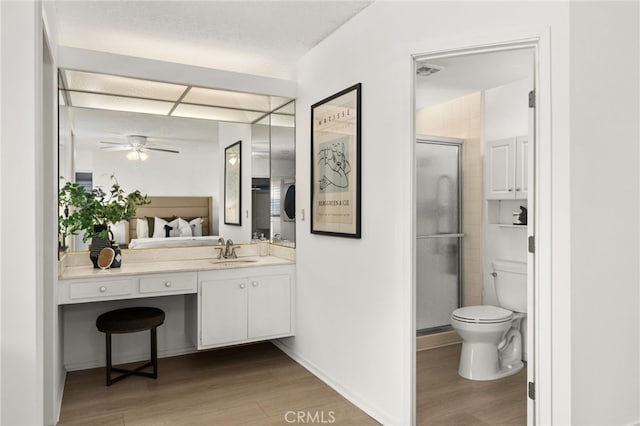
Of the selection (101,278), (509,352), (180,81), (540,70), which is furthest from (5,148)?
(509,352)

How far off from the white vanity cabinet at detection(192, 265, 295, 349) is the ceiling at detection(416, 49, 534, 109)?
1.96 meters

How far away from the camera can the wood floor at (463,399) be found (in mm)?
2686

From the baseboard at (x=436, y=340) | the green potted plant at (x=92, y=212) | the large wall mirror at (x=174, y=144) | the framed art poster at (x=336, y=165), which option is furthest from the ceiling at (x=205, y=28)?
the baseboard at (x=436, y=340)

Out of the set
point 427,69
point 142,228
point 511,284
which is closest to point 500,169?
point 511,284

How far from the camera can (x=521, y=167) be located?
368 cm

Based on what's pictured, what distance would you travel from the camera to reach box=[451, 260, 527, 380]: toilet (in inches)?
130

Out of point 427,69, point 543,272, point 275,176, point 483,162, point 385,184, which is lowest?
point 543,272

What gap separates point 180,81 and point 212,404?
88.1 inches

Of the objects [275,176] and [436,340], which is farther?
[436,340]

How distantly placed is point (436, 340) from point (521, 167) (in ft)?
5.48

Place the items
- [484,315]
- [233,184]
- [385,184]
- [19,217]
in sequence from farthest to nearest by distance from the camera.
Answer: [233,184]
[484,315]
[385,184]
[19,217]

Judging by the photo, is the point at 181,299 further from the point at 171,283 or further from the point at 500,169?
the point at 500,169

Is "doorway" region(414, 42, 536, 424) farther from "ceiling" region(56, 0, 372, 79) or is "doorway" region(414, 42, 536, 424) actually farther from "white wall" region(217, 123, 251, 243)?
"white wall" region(217, 123, 251, 243)

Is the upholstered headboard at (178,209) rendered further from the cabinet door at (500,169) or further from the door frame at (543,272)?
the door frame at (543,272)
